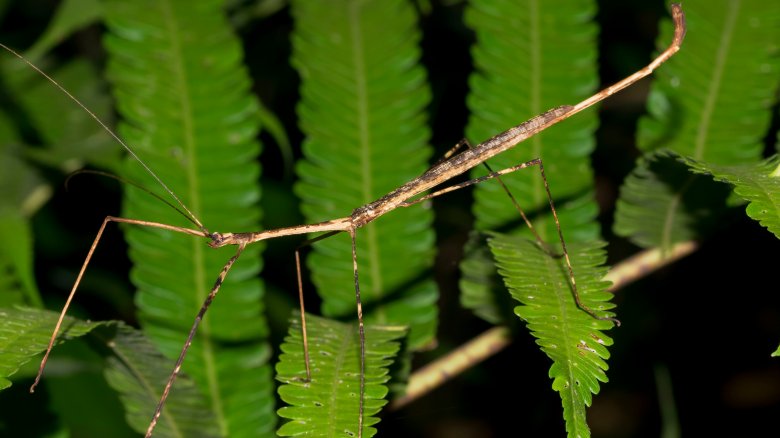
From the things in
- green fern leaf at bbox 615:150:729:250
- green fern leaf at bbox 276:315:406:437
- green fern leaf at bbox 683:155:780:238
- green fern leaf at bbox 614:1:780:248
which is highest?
green fern leaf at bbox 614:1:780:248

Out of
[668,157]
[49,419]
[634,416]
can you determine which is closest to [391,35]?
[668,157]

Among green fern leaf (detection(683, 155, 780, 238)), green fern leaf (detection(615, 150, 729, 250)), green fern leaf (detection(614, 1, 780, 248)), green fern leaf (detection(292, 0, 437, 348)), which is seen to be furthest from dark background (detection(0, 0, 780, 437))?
green fern leaf (detection(683, 155, 780, 238))

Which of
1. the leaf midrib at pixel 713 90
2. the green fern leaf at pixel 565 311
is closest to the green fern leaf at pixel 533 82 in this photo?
the leaf midrib at pixel 713 90

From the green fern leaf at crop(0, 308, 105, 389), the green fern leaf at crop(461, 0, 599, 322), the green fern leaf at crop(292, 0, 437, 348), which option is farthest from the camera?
the green fern leaf at crop(461, 0, 599, 322)

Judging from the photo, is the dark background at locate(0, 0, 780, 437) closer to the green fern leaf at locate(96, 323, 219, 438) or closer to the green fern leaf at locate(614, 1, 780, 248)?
the green fern leaf at locate(614, 1, 780, 248)

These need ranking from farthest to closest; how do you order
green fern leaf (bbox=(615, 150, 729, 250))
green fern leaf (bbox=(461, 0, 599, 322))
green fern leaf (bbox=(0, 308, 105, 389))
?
green fern leaf (bbox=(461, 0, 599, 322))
green fern leaf (bbox=(615, 150, 729, 250))
green fern leaf (bbox=(0, 308, 105, 389))

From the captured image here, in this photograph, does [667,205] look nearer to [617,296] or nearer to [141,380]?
[617,296]
